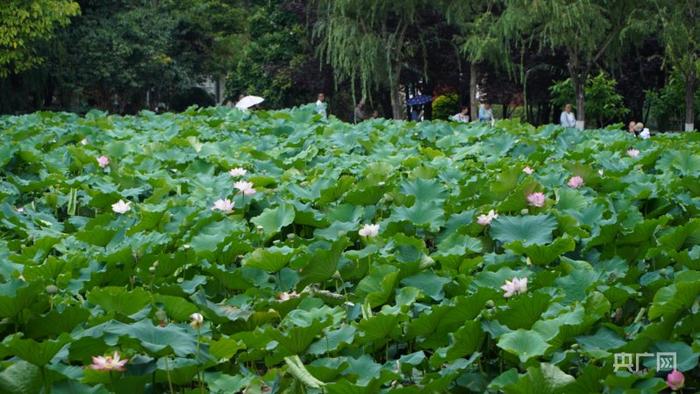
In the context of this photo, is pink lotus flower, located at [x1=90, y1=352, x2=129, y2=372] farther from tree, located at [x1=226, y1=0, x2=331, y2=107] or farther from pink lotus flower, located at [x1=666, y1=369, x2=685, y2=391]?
tree, located at [x1=226, y1=0, x2=331, y2=107]

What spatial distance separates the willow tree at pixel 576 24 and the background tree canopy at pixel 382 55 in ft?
0.13

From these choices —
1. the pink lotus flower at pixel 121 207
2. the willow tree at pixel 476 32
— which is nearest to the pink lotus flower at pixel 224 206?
the pink lotus flower at pixel 121 207

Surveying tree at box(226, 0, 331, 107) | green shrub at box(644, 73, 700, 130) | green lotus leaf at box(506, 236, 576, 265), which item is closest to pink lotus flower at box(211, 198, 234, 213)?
green lotus leaf at box(506, 236, 576, 265)

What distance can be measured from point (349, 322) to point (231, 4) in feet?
160

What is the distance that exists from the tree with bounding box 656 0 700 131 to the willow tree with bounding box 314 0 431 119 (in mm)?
6529

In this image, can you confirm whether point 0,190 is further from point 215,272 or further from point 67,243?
point 215,272

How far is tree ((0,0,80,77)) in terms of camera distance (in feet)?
74.0

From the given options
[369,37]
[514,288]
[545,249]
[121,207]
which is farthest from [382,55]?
[514,288]

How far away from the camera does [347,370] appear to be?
5.55 feet

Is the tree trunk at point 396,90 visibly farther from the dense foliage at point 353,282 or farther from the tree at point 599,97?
the dense foliage at point 353,282

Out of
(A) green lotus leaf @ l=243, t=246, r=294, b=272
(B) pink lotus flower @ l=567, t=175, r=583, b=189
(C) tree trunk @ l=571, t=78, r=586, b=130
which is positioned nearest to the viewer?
(A) green lotus leaf @ l=243, t=246, r=294, b=272

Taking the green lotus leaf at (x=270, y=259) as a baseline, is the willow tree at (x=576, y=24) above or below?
below

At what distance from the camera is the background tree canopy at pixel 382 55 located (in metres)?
22.0

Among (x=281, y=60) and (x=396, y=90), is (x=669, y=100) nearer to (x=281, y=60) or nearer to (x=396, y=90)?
(x=396, y=90)
